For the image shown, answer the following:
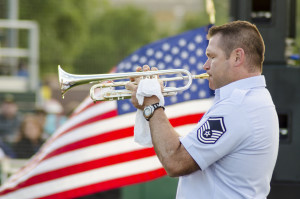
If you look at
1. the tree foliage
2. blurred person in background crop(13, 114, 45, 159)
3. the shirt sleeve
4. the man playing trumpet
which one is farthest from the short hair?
the tree foliage

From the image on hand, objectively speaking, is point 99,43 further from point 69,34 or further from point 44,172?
point 44,172

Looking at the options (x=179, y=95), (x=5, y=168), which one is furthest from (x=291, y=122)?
(x=5, y=168)

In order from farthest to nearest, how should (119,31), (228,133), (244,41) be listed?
(119,31) < (244,41) < (228,133)

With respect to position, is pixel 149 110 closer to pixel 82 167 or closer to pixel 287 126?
pixel 287 126

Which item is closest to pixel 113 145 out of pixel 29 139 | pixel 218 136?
pixel 218 136

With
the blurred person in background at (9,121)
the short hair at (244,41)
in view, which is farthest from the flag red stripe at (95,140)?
the blurred person in background at (9,121)

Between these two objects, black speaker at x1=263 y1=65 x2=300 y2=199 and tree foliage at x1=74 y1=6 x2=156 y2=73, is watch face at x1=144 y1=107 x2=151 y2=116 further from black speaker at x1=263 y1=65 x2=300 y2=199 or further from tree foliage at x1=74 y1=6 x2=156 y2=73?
tree foliage at x1=74 y1=6 x2=156 y2=73

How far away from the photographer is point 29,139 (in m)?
8.15

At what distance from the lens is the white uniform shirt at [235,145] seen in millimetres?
2432

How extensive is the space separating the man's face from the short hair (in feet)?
0.06

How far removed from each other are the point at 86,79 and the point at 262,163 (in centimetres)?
101

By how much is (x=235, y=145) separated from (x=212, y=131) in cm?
11

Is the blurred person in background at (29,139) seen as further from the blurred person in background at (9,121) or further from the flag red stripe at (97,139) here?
the flag red stripe at (97,139)

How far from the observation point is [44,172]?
4.87 m
